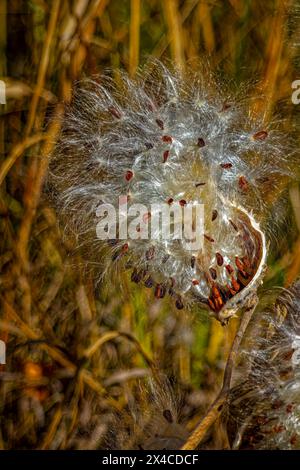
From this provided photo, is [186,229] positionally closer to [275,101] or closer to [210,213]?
[210,213]

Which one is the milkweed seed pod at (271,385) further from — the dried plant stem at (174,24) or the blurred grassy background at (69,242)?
the dried plant stem at (174,24)

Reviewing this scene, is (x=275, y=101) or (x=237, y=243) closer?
(x=237, y=243)

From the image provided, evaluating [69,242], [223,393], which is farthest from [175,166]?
[223,393]

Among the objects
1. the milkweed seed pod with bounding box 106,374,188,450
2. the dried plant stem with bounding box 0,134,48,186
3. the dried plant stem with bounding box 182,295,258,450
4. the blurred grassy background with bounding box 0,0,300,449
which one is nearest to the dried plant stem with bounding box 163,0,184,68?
the blurred grassy background with bounding box 0,0,300,449

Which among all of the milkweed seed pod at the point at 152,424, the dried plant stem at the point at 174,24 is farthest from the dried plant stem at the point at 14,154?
the milkweed seed pod at the point at 152,424

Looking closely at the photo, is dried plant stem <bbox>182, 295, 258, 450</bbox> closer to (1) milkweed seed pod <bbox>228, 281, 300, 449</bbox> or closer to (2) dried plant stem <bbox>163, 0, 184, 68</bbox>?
(1) milkweed seed pod <bbox>228, 281, 300, 449</bbox>

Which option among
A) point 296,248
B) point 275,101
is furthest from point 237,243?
point 275,101
